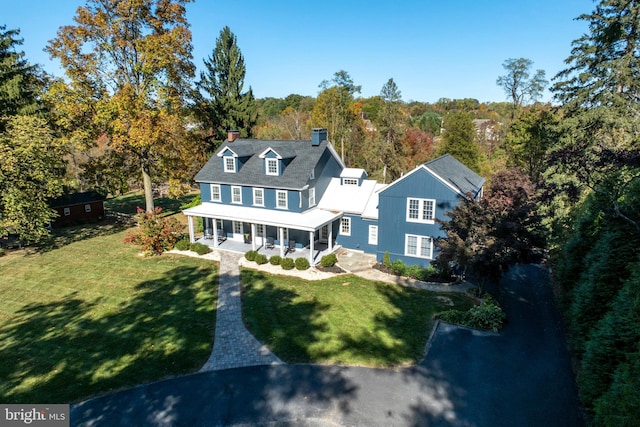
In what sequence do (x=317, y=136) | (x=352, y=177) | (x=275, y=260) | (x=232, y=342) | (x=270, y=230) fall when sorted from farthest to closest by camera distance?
1. (x=352, y=177)
2. (x=317, y=136)
3. (x=270, y=230)
4. (x=275, y=260)
5. (x=232, y=342)

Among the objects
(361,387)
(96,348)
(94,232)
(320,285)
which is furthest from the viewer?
(94,232)

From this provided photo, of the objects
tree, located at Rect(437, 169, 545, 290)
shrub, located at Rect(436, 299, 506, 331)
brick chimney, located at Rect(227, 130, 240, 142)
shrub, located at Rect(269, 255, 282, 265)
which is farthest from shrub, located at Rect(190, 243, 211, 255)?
shrub, located at Rect(436, 299, 506, 331)

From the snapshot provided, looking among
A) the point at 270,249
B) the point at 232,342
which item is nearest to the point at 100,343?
the point at 232,342

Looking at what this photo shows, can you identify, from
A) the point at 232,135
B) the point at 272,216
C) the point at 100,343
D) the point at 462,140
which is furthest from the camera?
the point at 462,140

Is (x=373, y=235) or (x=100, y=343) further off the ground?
(x=373, y=235)

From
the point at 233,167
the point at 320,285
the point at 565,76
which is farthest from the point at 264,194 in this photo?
the point at 565,76

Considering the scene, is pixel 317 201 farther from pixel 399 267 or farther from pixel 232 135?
pixel 232 135

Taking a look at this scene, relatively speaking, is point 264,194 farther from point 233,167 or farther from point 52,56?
point 52,56

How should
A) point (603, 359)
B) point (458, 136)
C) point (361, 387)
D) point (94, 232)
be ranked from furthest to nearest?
point (458, 136), point (94, 232), point (361, 387), point (603, 359)
